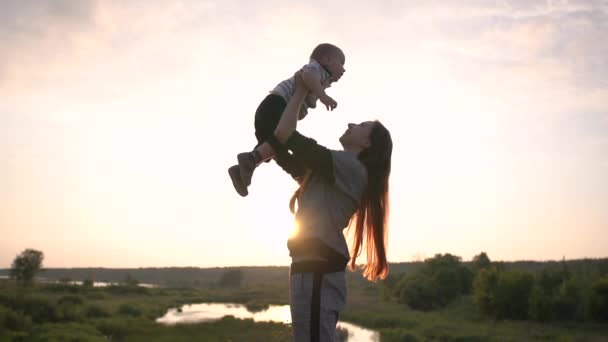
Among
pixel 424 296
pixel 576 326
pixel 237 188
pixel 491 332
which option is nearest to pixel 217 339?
pixel 491 332

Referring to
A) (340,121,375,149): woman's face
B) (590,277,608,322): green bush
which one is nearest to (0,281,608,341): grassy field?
(590,277,608,322): green bush

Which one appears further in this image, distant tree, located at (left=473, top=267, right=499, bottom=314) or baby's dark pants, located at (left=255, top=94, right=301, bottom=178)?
distant tree, located at (left=473, top=267, right=499, bottom=314)

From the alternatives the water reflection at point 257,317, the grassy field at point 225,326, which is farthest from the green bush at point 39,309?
the water reflection at point 257,317

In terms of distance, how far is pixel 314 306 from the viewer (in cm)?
288

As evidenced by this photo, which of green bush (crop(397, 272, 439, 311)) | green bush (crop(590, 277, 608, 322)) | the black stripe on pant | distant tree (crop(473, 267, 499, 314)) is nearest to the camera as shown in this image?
the black stripe on pant

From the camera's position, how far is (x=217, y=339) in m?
30.0

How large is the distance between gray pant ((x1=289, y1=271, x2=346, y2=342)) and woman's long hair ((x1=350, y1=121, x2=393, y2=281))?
0.39 metres

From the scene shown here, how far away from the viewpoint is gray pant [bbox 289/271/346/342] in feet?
9.43

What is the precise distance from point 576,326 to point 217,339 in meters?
19.9

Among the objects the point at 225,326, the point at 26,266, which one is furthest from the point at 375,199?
the point at 26,266

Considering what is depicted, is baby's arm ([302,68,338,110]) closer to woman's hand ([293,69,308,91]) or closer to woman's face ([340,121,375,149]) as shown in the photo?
woman's hand ([293,69,308,91])

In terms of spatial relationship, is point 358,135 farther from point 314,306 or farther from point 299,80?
point 314,306

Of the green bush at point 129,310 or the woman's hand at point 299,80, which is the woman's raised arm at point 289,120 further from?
the green bush at point 129,310

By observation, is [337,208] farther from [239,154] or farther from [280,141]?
[239,154]
